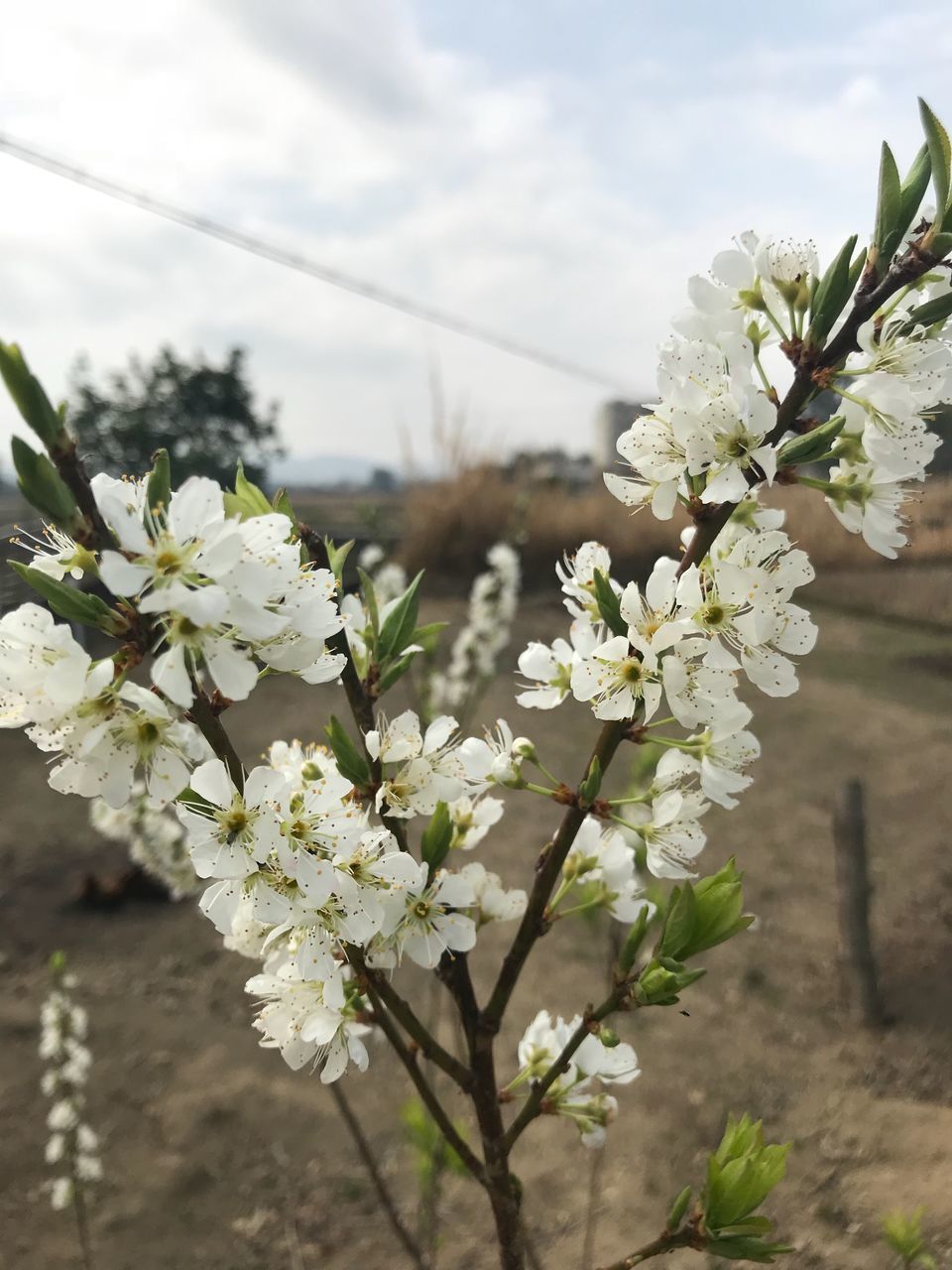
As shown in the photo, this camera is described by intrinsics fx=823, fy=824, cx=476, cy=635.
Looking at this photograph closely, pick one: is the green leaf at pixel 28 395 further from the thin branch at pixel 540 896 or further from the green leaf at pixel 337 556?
the thin branch at pixel 540 896

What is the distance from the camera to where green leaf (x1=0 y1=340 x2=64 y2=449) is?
430 mm

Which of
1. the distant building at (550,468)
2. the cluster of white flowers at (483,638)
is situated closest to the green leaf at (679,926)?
the cluster of white flowers at (483,638)

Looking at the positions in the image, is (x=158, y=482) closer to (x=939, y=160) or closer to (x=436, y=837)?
(x=436, y=837)

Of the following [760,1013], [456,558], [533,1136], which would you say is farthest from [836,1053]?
[456,558]

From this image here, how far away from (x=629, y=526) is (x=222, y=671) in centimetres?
691

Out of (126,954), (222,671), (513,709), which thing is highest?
(222,671)

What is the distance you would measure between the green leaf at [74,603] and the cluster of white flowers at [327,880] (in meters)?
0.10

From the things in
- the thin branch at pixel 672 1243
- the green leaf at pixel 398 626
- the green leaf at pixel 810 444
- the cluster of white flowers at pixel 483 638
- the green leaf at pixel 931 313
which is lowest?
the cluster of white flowers at pixel 483 638

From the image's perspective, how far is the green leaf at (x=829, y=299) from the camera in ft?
1.94

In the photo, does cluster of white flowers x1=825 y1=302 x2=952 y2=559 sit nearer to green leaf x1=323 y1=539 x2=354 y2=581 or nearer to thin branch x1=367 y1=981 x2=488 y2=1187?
green leaf x1=323 y1=539 x2=354 y2=581

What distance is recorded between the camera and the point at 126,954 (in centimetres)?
314

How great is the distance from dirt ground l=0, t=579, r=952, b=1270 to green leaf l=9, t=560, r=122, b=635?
78.6 inches

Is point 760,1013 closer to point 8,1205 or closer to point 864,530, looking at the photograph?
point 8,1205

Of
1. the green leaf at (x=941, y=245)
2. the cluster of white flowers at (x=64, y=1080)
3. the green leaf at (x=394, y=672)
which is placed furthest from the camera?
the cluster of white flowers at (x=64, y=1080)
